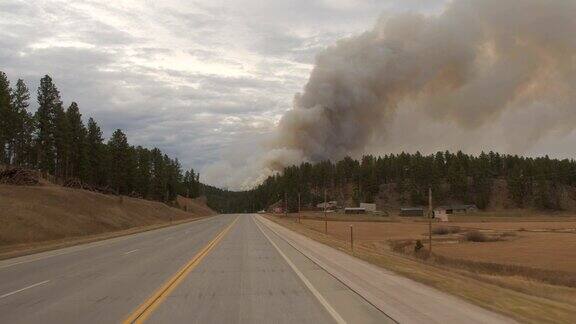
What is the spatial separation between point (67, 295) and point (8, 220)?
32.4 m

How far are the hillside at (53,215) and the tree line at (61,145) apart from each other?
1273 cm

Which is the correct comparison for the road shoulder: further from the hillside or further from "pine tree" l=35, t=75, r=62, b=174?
"pine tree" l=35, t=75, r=62, b=174

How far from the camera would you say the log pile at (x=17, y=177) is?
197 feet

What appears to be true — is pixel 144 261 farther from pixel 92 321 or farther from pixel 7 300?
pixel 92 321

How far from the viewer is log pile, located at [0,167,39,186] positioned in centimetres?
5997

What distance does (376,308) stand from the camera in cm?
1047

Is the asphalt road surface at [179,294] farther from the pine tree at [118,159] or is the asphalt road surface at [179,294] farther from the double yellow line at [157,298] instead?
the pine tree at [118,159]

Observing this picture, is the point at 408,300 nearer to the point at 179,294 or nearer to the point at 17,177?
the point at 179,294

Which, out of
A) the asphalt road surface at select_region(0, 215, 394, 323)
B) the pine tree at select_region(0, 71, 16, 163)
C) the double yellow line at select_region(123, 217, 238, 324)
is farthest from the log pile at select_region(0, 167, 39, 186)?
Answer: the double yellow line at select_region(123, 217, 238, 324)

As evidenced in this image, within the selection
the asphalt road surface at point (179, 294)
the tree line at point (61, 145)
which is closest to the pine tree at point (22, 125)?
the tree line at point (61, 145)

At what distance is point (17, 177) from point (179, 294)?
57061 millimetres

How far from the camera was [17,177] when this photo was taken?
62.4m

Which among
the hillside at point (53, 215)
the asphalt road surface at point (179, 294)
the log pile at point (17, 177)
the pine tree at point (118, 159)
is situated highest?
the pine tree at point (118, 159)

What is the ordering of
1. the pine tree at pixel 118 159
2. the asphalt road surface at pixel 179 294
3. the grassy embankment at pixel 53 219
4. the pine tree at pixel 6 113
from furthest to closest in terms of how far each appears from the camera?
the pine tree at pixel 118 159, the pine tree at pixel 6 113, the grassy embankment at pixel 53 219, the asphalt road surface at pixel 179 294
